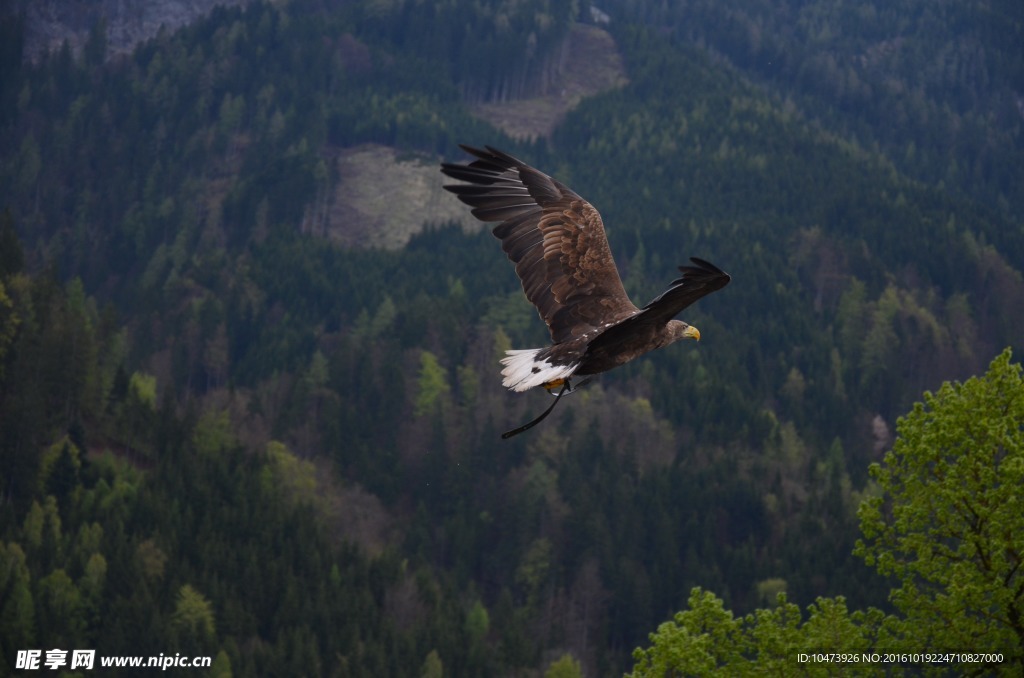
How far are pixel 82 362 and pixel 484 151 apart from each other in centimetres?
8402

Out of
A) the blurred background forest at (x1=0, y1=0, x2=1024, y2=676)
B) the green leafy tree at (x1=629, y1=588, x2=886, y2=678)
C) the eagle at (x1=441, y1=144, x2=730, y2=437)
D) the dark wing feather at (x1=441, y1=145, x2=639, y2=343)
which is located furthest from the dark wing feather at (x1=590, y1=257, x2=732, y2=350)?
the blurred background forest at (x1=0, y1=0, x2=1024, y2=676)

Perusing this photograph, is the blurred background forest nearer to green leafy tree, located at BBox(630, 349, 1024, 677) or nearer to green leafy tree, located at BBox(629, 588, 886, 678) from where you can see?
green leafy tree, located at BBox(629, 588, 886, 678)

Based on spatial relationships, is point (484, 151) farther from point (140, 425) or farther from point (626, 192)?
point (626, 192)

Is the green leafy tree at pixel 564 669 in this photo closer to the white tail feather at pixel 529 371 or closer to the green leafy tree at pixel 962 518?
the green leafy tree at pixel 962 518

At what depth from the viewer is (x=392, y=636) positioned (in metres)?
84.6

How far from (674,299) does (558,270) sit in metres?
3.77

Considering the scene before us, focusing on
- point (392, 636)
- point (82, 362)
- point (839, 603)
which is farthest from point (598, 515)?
point (839, 603)

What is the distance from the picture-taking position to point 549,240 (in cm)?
2019

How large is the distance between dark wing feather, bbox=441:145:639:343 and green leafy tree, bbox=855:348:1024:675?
6.11 m

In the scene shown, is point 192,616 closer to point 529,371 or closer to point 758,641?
point 758,641

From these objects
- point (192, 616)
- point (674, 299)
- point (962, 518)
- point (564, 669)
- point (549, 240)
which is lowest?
point (192, 616)

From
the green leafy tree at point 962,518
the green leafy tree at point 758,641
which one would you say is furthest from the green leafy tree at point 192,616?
the green leafy tree at point 962,518

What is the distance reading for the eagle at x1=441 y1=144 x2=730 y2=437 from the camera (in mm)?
18156

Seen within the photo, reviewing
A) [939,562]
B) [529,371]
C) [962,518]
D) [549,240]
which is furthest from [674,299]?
[939,562]
